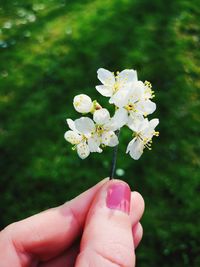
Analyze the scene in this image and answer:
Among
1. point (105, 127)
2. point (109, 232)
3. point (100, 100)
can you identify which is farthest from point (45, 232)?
point (100, 100)

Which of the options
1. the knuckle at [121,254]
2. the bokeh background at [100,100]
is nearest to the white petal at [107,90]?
the knuckle at [121,254]

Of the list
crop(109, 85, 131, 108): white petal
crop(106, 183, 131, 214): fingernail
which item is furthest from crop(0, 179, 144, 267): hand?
crop(109, 85, 131, 108): white petal

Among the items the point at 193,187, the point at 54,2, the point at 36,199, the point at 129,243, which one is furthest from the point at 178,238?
the point at 54,2

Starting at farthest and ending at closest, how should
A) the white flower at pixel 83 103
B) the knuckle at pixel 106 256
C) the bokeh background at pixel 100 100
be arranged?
the bokeh background at pixel 100 100 → the white flower at pixel 83 103 → the knuckle at pixel 106 256

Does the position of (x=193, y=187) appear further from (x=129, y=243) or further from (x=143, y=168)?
(x=129, y=243)

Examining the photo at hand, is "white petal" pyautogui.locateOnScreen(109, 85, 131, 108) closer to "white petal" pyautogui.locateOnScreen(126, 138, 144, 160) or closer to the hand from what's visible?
"white petal" pyautogui.locateOnScreen(126, 138, 144, 160)

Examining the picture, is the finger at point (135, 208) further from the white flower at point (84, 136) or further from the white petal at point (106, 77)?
the white petal at point (106, 77)
